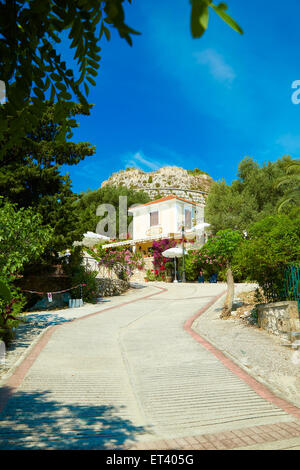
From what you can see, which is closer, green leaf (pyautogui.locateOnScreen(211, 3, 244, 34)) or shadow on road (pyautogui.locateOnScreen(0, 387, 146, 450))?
green leaf (pyautogui.locateOnScreen(211, 3, 244, 34))

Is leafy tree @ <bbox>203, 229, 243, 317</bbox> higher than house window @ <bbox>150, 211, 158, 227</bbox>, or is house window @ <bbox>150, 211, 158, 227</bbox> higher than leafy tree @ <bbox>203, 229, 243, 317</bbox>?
house window @ <bbox>150, 211, 158, 227</bbox>

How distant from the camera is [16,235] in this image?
10195 mm

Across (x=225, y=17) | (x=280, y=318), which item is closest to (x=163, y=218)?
(x=280, y=318)

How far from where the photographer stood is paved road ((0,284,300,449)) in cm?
391

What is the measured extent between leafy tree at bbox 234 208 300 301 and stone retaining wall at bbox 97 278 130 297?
41.2ft

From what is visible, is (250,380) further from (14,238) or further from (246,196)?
(246,196)

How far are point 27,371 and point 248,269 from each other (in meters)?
6.71

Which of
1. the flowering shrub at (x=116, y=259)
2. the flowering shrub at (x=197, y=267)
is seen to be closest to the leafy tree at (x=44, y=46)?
the flowering shrub at (x=116, y=259)

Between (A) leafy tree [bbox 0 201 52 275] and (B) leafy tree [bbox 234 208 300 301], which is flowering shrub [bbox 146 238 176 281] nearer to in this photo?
(B) leafy tree [bbox 234 208 300 301]

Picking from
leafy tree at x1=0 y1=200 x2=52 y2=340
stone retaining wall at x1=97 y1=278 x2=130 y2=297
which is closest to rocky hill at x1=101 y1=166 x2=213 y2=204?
stone retaining wall at x1=97 y1=278 x2=130 y2=297
